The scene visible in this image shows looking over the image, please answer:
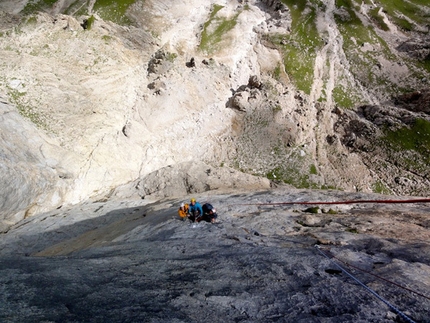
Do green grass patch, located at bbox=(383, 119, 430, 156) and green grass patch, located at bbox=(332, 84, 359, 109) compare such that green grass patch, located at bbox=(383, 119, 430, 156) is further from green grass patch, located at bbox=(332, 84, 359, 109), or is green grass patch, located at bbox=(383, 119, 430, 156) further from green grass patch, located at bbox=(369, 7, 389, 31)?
green grass patch, located at bbox=(369, 7, 389, 31)

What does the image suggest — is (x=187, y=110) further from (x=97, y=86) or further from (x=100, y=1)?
(x=100, y=1)

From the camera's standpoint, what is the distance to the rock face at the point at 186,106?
112ft

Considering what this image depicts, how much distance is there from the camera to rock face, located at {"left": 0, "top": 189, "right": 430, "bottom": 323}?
21.7 ft

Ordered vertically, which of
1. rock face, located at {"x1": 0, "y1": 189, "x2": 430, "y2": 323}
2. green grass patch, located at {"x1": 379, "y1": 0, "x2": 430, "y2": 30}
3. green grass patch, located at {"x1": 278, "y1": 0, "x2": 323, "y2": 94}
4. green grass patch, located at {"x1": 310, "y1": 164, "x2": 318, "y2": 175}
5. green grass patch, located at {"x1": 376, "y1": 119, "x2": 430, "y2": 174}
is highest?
green grass patch, located at {"x1": 379, "y1": 0, "x2": 430, "y2": 30}

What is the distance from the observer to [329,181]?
43875 millimetres

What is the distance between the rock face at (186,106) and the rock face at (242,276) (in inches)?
838

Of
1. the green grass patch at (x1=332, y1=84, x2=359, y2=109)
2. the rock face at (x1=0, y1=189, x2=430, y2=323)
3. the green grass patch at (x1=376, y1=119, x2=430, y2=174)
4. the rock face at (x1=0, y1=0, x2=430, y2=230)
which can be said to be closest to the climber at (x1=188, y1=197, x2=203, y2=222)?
the rock face at (x1=0, y1=189, x2=430, y2=323)

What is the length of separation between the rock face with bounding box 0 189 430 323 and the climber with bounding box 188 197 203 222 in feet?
3.43

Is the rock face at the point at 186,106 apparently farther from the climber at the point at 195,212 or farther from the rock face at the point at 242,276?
the rock face at the point at 242,276

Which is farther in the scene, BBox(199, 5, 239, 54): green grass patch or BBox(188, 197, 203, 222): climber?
BBox(199, 5, 239, 54): green grass patch

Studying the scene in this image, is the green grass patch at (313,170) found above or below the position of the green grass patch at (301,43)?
below

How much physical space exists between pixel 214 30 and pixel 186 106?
108 ft

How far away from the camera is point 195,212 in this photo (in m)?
18.7

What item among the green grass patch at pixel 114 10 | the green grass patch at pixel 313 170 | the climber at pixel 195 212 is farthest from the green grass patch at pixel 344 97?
the green grass patch at pixel 114 10
